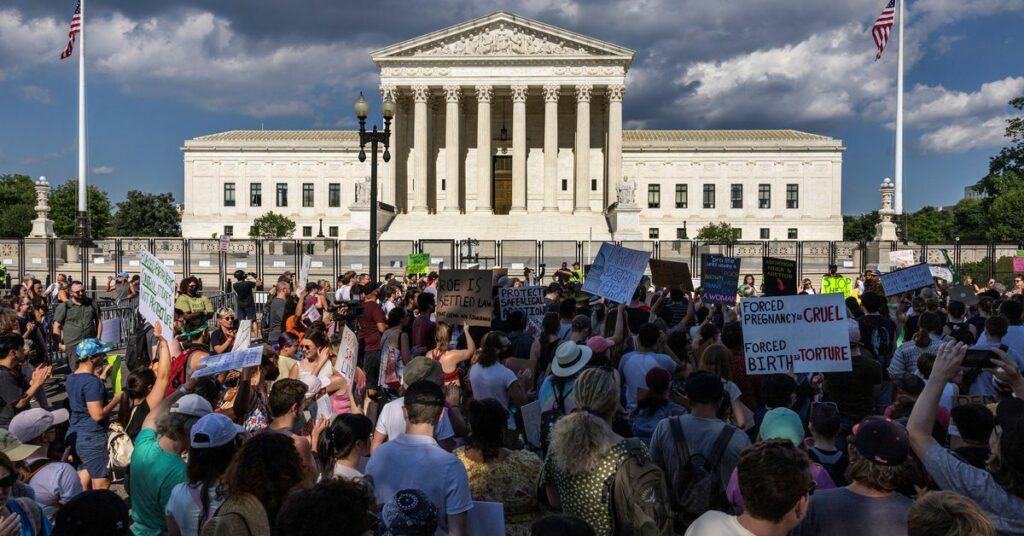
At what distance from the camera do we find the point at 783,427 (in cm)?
482

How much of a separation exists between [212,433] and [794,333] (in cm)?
452

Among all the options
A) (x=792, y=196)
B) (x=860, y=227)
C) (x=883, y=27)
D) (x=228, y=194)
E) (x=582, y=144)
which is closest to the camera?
(x=883, y=27)

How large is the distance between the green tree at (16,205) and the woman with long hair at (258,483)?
88131 mm

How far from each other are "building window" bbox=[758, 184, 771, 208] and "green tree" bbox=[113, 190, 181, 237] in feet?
227

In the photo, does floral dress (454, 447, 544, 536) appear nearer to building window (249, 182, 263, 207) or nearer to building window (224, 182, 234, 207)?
building window (249, 182, 263, 207)

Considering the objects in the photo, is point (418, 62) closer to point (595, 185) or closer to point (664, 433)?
point (595, 185)

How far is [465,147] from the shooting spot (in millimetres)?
65125

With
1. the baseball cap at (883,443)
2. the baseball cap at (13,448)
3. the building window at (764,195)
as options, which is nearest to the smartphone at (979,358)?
the baseball cap at (883,443)

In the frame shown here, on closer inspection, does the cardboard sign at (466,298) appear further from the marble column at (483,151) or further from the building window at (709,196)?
the building window at (709,196)

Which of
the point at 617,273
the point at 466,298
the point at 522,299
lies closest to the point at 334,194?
the point at 522,299

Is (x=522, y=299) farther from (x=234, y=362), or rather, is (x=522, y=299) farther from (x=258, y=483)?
(x=258, y=483)

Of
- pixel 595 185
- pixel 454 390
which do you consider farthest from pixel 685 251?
pixel 454 390

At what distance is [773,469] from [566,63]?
5744 cm

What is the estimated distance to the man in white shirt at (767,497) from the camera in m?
3.30
